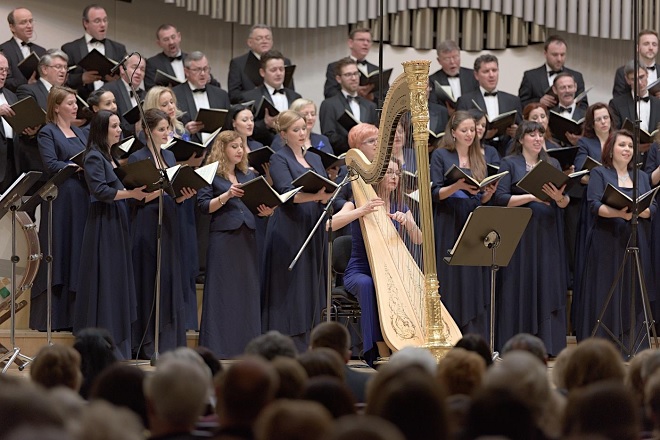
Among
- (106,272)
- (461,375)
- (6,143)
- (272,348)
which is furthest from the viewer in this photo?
(6,143)

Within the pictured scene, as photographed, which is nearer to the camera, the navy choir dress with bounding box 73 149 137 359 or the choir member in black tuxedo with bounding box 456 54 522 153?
the navy choir dress with bounding box 73 149 137 359

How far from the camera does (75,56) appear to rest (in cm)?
858

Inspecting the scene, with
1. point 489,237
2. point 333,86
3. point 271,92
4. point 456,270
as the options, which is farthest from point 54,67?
point 489,237

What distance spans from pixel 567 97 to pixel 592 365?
5496mm

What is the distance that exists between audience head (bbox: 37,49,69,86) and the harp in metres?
2.33

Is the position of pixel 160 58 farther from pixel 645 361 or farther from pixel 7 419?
pixel 7 419

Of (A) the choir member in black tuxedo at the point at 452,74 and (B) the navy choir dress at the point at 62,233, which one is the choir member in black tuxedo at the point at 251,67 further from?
(B) the navy choir dress at the point at 62,233

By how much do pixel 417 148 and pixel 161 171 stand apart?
6.19 feet

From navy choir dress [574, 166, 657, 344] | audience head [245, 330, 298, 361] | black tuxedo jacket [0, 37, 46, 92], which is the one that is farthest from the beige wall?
audience head [245, 330, 298, 361]

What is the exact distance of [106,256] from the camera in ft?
22.7

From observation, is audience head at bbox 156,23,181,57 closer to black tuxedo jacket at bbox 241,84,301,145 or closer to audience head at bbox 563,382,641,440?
black tuxedo jacket at bbox 241,84,301,145

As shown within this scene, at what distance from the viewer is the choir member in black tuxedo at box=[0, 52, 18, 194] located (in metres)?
7.48

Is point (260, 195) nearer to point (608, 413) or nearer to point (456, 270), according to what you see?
point (456, 270)

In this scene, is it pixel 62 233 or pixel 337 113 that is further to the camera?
pixel 337 113
